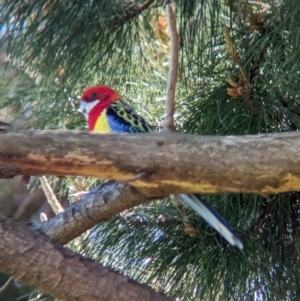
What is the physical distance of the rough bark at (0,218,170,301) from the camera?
1.94 ft

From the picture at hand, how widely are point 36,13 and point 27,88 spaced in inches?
6.5

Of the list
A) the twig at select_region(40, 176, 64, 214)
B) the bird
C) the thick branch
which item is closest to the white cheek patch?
the bird

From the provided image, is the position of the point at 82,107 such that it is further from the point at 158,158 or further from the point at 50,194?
the point at 158,158

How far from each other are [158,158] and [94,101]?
43cm

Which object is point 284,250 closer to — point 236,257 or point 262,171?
point 236,257

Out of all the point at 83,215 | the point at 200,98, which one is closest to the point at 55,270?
the point at 83,215

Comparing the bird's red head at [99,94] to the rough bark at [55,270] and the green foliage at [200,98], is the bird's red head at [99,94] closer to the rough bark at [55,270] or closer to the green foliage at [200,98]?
the green foliage at [200,98]

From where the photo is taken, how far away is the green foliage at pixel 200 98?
0.85 metres

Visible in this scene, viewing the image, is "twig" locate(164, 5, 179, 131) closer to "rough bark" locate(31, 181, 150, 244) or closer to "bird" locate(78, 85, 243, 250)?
"rough bark" locate(31, 181, 150, 244)

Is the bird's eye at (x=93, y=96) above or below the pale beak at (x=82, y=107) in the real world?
above

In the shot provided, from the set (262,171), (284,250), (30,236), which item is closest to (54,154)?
(30,236)

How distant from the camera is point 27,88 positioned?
999mm

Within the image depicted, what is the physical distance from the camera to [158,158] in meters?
0.59

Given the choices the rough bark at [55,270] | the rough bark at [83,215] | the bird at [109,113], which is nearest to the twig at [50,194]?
the bird at [109,113]
